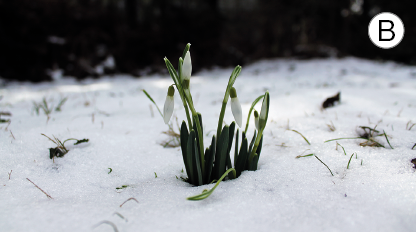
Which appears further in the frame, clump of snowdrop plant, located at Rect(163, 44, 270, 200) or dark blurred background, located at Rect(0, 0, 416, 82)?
dark blurred background, located at Rect(0, 0, 416, 82)

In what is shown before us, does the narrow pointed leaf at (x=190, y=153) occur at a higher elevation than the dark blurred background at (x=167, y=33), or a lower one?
lower

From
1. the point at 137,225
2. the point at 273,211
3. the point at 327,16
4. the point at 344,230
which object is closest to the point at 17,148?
the point at 137,225

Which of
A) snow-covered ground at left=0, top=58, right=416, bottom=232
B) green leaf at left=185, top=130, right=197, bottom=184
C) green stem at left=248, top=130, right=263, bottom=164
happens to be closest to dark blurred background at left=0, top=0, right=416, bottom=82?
snow-covered ground at left=0, top=58, right=416, bottom=232

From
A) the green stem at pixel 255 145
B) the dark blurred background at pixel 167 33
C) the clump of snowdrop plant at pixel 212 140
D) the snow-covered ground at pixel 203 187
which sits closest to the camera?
the snow-covered ground at pixel 203 187

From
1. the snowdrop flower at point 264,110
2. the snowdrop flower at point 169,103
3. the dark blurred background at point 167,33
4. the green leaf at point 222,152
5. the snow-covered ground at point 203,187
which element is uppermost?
the dark blurred background at point 167,33

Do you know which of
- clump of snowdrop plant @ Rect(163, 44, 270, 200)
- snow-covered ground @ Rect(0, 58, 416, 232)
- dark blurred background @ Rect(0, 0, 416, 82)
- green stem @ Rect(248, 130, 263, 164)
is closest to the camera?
snow-covered ground @ Rect(0, 58, 416, 232)

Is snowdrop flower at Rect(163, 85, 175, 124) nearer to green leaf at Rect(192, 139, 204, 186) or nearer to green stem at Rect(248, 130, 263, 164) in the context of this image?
green leaf at Rect(192, 139, 204, 186)

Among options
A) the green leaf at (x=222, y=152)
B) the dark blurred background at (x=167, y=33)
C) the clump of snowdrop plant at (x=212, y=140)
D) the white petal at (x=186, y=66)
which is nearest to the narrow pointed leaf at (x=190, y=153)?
the clump of snowdrop plant at (x=212, y=140)

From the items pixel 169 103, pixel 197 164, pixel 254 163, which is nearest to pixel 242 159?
pixel 254 163

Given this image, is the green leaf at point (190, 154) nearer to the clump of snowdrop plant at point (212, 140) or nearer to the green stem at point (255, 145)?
the clump of snowdrop plant at point (212, 140)
